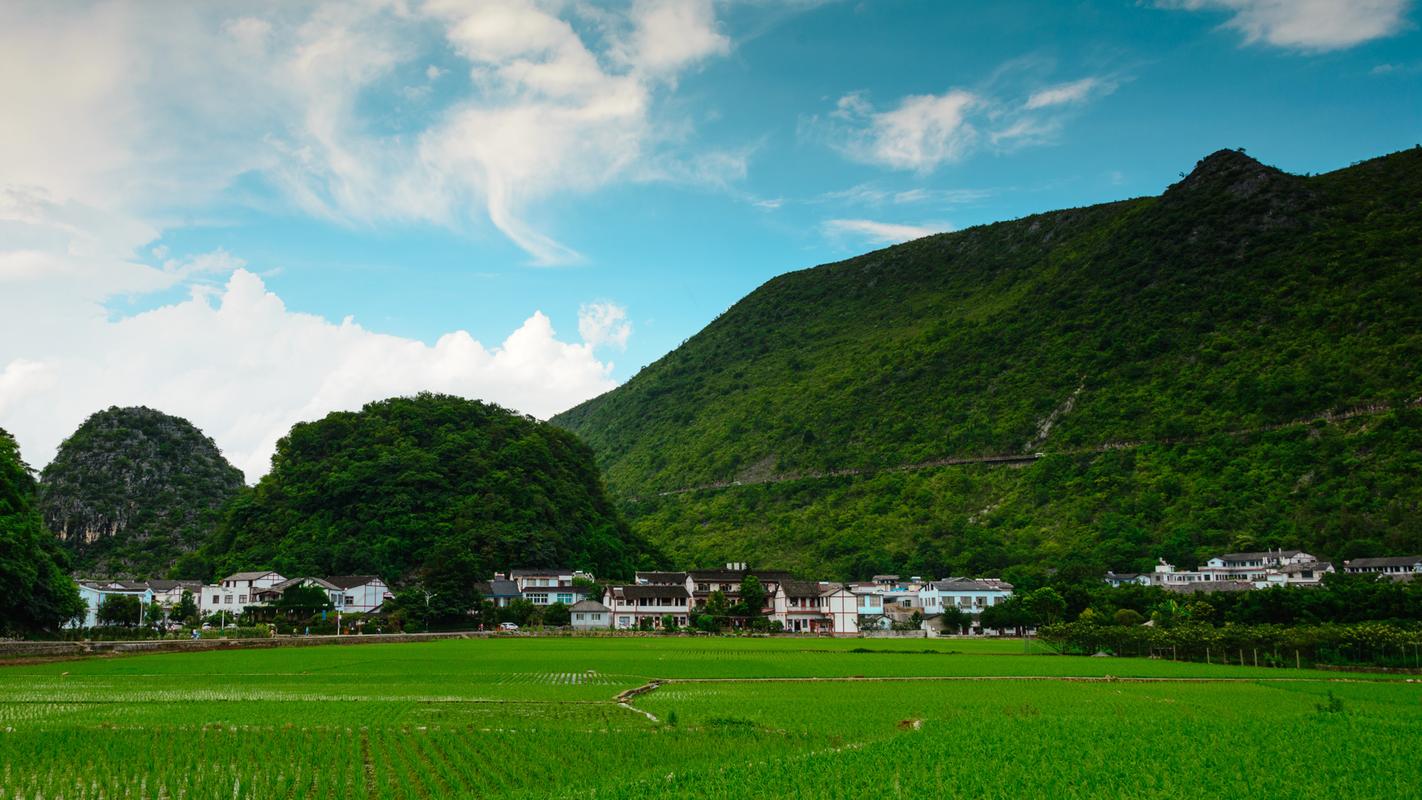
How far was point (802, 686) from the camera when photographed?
33.6m

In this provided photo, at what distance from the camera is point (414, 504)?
102438 mm

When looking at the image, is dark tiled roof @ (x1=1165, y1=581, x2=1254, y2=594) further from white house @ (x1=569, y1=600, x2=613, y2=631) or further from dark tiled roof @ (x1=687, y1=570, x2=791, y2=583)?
white house @ (x1=569, y1=600, x2=613, y2=631)

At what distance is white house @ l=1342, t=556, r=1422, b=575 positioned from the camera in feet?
244

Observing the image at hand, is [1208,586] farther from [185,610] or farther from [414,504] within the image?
[185,610]

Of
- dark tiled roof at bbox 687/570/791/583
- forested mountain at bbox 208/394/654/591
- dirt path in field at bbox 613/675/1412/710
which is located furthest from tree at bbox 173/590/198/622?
dirt path in field at bbox 613/675/1412/710

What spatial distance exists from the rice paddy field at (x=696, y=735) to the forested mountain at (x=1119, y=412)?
6128cm

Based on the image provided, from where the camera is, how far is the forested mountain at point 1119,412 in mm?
92062

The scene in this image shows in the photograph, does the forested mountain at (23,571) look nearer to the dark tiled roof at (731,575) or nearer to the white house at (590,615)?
the white house at (590,615)

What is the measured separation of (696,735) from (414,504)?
88066mm

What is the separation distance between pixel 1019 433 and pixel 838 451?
1125 inches

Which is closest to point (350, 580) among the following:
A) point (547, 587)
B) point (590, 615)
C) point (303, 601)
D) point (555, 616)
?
point (303, 601)

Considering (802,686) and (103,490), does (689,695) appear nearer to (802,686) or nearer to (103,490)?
(802,686)

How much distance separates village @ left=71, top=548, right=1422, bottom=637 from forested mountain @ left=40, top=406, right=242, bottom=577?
24530 mm

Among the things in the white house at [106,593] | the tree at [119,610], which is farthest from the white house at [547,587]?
the white house at [106,593]
